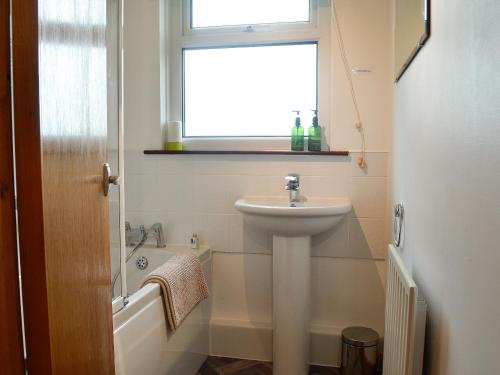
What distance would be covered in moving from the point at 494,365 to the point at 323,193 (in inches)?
63.0

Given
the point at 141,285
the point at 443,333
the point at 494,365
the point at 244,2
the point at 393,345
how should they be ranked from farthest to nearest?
the point at 244,2, the point at 141,285, the point at 393,345, the point at 443,333, the point at 494,365

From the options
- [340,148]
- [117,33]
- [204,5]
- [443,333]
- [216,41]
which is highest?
[204,5]

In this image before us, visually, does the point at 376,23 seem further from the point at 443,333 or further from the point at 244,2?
the point at 443,333

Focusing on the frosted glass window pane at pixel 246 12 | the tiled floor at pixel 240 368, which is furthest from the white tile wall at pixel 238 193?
the frosted glass window pane at pixel 246 12

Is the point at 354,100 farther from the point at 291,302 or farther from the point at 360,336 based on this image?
the point at 360,336

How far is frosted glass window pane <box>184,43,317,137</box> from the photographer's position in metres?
2.30

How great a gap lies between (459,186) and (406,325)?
415 millimetres

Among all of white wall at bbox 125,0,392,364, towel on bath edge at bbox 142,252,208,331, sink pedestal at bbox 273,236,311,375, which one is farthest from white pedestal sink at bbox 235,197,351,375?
towel on bath edge at bbox 142,252,208,331

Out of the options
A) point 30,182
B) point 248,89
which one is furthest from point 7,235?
point 248,89

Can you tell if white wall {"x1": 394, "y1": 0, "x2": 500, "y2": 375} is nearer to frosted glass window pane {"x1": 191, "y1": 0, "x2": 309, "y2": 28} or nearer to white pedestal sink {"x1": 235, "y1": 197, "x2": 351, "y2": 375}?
white pedestal sink {"x1": 235, "y1": 197, "x2": 351, "y2": 375}

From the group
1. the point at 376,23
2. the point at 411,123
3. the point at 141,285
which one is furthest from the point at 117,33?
the point at 376,23

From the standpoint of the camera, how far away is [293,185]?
2066 millimetres

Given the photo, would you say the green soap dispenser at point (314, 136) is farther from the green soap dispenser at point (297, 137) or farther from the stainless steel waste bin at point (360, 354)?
the stainless steel waste bin at point (360, 354)

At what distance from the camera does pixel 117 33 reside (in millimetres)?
1381
